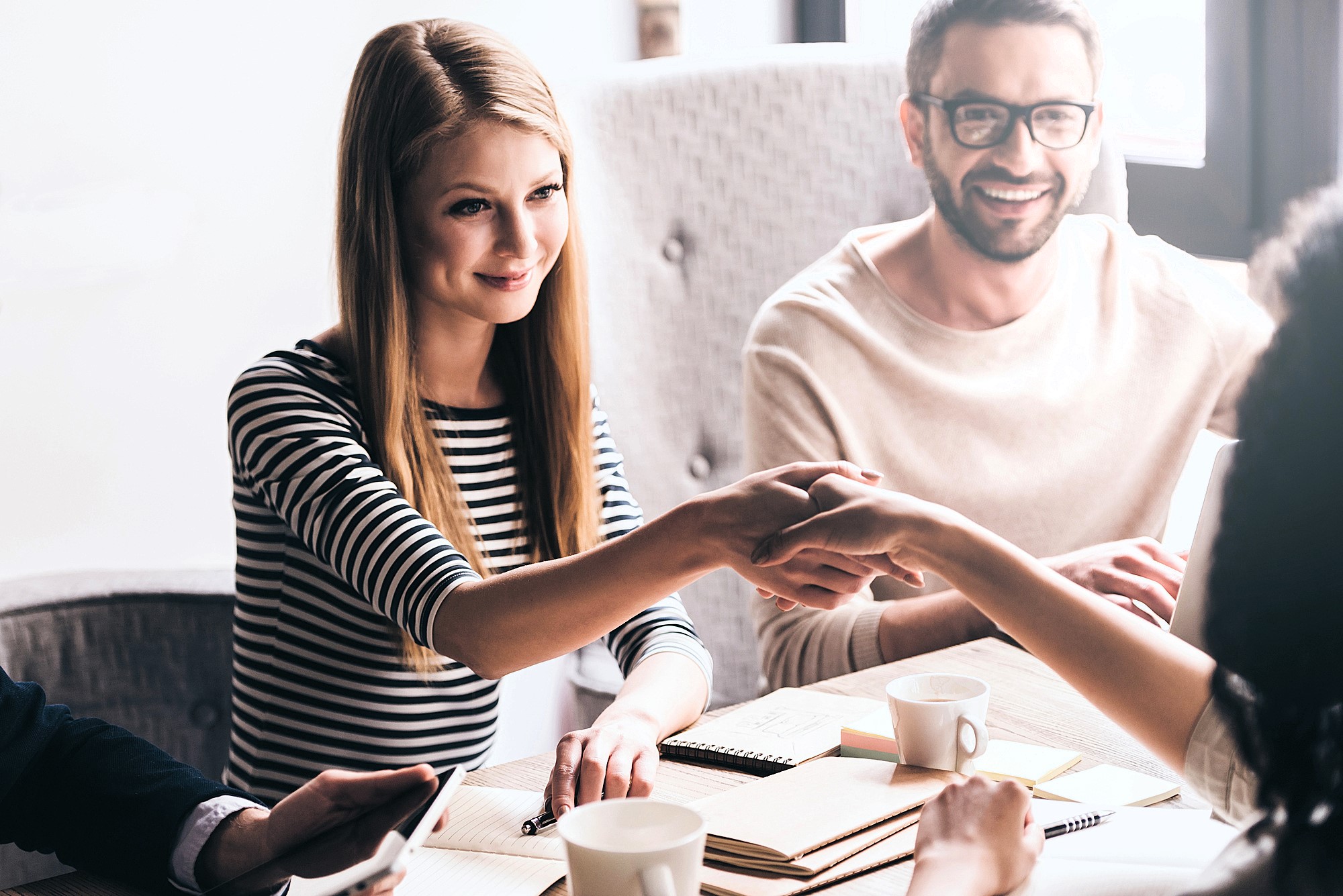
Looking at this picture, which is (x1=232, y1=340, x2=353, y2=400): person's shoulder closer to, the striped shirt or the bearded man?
the striped shirt

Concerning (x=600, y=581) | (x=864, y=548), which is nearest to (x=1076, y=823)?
(x=864, y=548)

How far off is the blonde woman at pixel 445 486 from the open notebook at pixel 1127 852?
333 millimetres

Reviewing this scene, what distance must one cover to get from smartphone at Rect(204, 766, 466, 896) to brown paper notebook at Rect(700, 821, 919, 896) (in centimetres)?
16

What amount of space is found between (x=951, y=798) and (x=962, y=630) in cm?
61

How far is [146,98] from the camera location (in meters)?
1.81

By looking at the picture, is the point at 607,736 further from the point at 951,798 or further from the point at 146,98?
the point at 146,98

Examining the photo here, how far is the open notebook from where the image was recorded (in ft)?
2.01

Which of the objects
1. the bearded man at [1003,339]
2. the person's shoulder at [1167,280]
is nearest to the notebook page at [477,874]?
the bearded man at [1003,339]

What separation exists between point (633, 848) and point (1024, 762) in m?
0.38

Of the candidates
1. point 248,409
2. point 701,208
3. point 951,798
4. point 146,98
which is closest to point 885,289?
point 701,208

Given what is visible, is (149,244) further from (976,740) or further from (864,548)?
(976,740)

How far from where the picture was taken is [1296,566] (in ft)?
1.67

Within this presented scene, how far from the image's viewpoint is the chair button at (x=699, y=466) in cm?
178

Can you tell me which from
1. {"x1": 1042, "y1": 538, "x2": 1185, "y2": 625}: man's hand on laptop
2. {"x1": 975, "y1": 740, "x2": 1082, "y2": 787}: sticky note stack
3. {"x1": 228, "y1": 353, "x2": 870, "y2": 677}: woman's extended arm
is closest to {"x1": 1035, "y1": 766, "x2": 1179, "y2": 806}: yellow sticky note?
{"x1": 975, "y1": 740, "x2": 1082, "y2": 787}: sticky note stack
